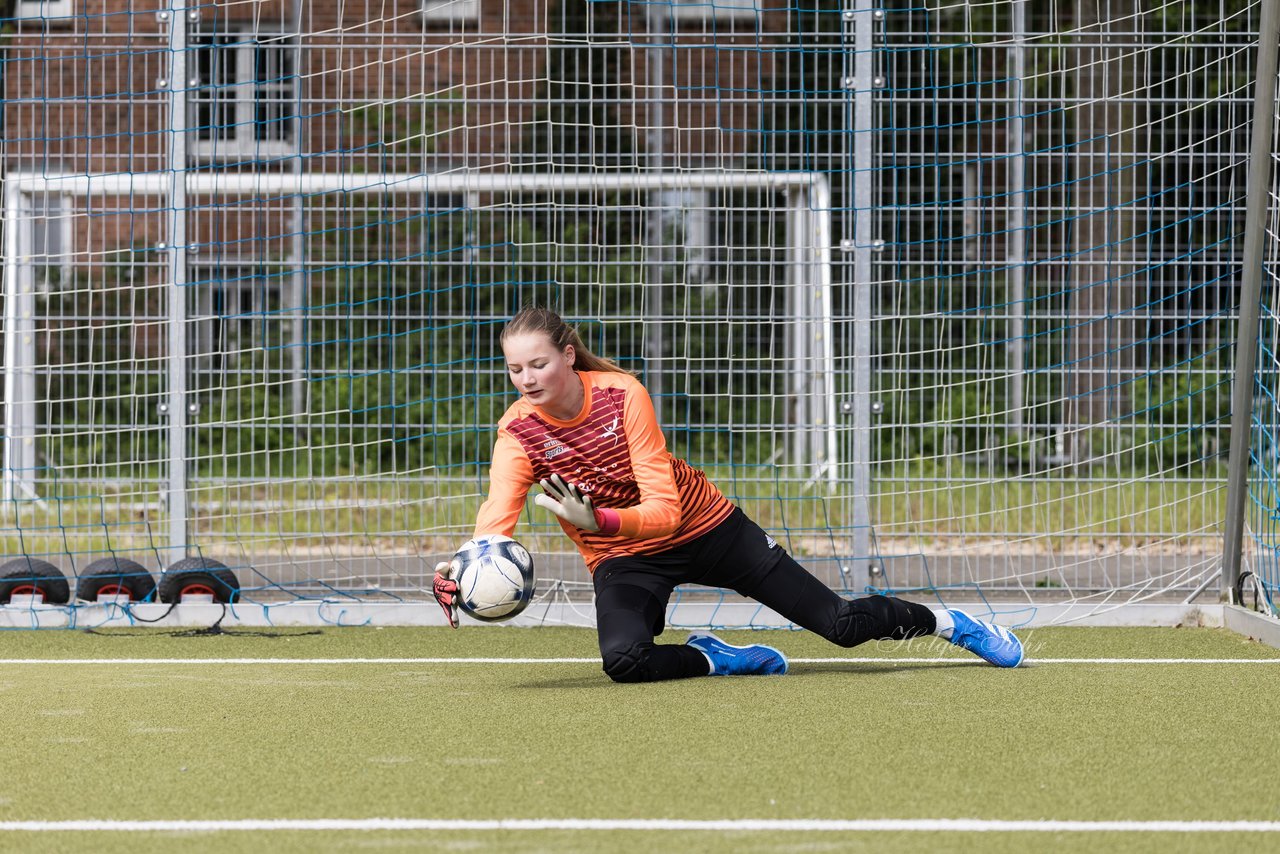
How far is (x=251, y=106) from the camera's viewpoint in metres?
7.86

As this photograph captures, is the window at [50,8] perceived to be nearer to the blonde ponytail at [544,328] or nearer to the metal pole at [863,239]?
the metal pole at [863,239]

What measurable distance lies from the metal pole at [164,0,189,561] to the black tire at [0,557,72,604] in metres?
0.51

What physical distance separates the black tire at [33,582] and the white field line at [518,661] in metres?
1.05

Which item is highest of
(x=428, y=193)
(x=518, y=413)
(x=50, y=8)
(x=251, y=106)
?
(x=50, y=8)

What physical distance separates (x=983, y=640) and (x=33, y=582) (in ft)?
13.4

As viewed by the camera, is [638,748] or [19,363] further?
[19,363]

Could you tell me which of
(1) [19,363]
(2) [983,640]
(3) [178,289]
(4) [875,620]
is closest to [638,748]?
(4) [875,620]

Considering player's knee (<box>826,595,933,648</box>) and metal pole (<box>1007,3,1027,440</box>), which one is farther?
metal pole (<box>1007,3,1027,440</box>)

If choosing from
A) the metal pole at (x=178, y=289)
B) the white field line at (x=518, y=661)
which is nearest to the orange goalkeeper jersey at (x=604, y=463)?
the white field line at (x=518, y=661)

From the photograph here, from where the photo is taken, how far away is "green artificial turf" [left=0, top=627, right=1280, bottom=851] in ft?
10.6

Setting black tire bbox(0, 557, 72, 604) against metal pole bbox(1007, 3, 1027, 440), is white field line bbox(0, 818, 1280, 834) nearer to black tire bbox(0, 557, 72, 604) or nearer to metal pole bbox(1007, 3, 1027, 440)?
black tire bbox(0, 557, 72, 604)

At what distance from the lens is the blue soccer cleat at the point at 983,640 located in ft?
17.6

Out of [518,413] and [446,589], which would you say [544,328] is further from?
[446,589]

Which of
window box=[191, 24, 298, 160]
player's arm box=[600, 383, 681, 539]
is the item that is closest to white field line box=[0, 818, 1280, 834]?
player's arm box=[600, 383, 681, 539]
